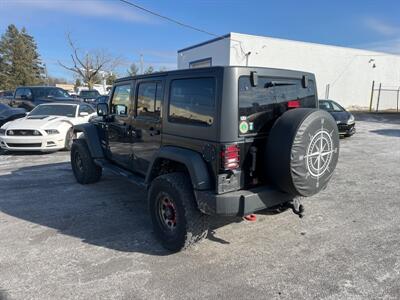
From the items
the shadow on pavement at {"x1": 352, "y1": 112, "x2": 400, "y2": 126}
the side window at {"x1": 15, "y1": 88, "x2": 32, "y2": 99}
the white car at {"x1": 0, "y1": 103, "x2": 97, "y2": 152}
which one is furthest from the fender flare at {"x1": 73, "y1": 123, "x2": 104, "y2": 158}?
the shadow on pavement at {"x1": 352, "y1": 112, "x2": 400, "y2": 126}

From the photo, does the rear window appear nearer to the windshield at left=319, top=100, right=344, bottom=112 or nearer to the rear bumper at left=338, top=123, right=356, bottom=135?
the rear bumper at left=338, top=123, right=356, bottom=135

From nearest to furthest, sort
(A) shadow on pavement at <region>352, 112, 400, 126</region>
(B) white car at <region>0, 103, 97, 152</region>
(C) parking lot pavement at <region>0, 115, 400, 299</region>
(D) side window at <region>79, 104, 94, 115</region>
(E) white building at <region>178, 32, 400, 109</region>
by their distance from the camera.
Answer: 1. (C) parking lot pavement at <region>0, 115, 400, 299</region>
2. (B) white car at <region>0, 103, 97, 152</region>
3. (D) side window at <region>79, 104, 94, 115</region>
4. (A) shadow on pavement at <region>352, 112, 400, 126</region>
5. (E) white building at <region>178, 32, 400, 109</region>

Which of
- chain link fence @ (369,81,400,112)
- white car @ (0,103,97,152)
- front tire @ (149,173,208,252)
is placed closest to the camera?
front tire @ (149,173,208,252)

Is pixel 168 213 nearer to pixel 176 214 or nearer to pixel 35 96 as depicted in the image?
pixel 176 214

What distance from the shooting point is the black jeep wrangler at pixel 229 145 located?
303 centimetres

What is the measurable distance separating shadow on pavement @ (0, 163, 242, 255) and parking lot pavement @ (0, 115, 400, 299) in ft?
0.05

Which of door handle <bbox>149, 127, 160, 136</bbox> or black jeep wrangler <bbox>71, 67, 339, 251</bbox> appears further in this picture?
door handle <bbox>149, 127, 160, 136</bbox>

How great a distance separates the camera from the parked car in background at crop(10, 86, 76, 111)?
47.0 ft

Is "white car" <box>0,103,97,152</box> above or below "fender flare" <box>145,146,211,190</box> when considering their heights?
below

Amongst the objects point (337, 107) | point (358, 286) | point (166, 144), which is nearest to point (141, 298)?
point (166, 144)

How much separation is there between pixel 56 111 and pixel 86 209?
623 cm

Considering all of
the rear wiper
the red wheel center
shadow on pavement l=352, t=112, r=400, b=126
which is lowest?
the red wheel center

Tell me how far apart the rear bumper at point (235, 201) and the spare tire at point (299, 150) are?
0.19 metres

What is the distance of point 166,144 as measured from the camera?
373cm
